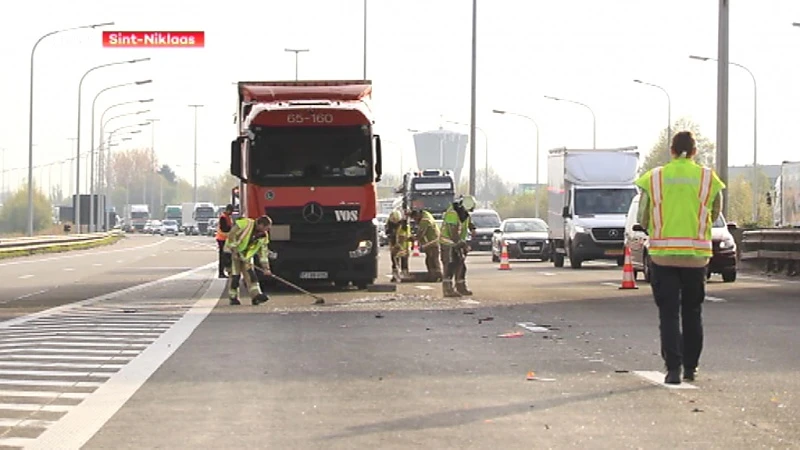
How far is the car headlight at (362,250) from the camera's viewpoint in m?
27.8

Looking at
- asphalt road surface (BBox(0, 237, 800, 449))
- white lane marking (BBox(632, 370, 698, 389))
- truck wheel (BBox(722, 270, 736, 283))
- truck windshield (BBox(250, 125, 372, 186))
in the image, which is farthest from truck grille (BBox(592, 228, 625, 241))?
white lane marking (BBox(632, 370, 698, 389))

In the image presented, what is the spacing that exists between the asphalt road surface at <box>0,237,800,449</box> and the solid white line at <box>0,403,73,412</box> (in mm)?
14

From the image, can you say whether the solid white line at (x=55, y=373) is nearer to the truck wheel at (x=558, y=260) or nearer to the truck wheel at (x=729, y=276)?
the truck wheel at (x=729, y=276)

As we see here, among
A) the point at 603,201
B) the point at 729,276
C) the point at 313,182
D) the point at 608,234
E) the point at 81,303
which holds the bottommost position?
the point at 81,303

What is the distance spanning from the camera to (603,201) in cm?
4281

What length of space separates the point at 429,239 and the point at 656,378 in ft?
63.8

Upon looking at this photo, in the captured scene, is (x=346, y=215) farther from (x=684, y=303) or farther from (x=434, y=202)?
(x=434, y=202)

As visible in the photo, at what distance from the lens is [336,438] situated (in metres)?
9.44

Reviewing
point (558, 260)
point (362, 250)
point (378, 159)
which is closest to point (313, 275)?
point (362, 250)

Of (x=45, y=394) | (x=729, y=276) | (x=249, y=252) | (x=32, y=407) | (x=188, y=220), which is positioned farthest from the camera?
(x=188, y=220)

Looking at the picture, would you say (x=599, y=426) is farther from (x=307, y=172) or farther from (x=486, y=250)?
(x=486, y=250)

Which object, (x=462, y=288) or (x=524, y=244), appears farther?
(x=524, y=244)

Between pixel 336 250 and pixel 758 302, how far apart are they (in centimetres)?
744

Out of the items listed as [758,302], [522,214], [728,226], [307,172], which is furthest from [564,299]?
[522,214]
